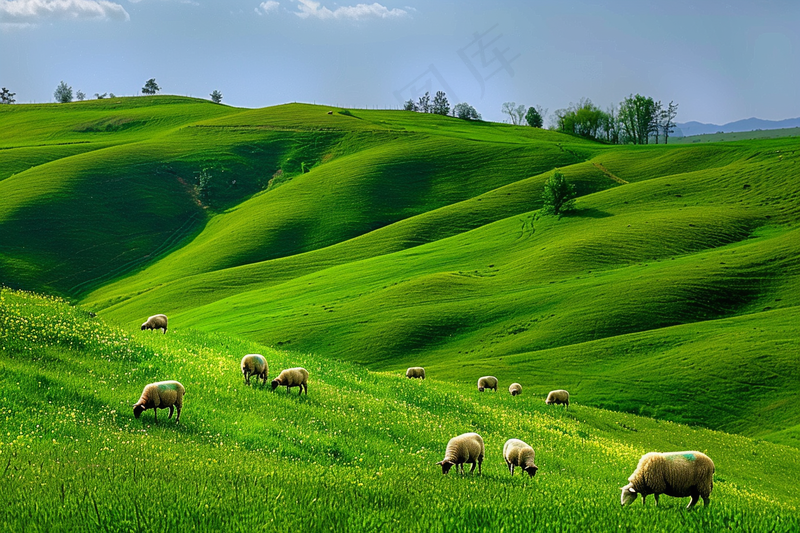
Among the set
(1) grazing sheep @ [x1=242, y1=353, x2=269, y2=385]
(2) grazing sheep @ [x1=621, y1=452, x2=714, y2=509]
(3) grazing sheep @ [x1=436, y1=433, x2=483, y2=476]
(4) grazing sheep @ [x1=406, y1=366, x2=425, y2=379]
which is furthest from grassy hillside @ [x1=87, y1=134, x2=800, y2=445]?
(2) grazing sheep @ [x1=621, y1=452, x2=714, y2=509]

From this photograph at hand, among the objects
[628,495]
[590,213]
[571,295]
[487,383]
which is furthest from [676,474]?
[590,213]

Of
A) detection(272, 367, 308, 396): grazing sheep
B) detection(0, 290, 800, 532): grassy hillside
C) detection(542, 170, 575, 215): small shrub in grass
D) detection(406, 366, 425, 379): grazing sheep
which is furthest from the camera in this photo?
detection(542, 170, 575, 215): small shrub in grass

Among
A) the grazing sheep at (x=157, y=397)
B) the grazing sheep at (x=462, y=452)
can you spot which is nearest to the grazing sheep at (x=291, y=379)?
the grazing sheep at (x=157, y=397)

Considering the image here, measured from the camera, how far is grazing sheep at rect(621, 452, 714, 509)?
972cm

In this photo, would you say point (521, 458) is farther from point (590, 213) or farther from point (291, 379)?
point (590, 213)

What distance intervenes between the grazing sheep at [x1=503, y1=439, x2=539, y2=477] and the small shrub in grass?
3450 inches

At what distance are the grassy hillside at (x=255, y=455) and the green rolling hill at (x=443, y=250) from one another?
995 inches

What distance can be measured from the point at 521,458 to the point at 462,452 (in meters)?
2.11

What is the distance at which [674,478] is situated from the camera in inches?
383

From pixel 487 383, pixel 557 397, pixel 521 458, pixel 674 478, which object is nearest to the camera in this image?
pixel 674 478

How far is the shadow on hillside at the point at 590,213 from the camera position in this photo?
93812mm

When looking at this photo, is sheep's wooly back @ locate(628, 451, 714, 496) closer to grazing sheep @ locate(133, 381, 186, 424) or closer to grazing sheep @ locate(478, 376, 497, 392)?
grazing sheep @ locate(133, 381, 186, 424)

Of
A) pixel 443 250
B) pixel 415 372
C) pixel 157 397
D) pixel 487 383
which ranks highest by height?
pixel 157 397

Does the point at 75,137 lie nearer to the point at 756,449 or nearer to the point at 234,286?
the point at 234,286
